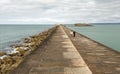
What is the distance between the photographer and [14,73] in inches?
327

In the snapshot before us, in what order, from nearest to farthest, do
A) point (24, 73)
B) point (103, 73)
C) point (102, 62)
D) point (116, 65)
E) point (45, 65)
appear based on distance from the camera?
point (24, 73)
point (103, 73)
point (45, 65)
point (116, 65)
point (102, 62)

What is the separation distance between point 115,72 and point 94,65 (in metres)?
1.59

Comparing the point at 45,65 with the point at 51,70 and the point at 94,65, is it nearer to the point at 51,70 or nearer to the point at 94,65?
the point at 51,70

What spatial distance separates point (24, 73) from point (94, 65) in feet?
12.8

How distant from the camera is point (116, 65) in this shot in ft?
34.2

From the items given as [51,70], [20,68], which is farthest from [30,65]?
[51,70]

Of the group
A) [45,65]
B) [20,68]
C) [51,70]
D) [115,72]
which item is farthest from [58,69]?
[115,72]

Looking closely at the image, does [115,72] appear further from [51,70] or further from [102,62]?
[51,70]

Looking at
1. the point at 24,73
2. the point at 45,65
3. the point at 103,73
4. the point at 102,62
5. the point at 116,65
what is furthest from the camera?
the point at 102,62

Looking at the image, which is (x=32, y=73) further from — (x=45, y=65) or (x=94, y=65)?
(x=94, y=65)

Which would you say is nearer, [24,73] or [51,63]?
[24,73]

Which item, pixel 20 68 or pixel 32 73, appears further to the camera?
pixel 20 68

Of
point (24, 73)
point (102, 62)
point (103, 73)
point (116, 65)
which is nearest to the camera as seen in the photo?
point (24, 73)

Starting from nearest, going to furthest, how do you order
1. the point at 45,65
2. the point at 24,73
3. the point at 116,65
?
1. the point at 24,73
2. the point at 45,65
3. the point at 116,65
